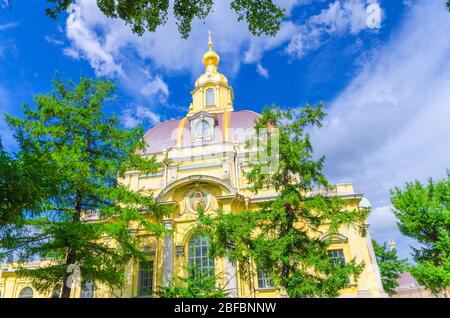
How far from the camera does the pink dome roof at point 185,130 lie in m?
25.0

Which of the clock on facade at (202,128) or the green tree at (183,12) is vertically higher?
the clock on facade at (202,128)

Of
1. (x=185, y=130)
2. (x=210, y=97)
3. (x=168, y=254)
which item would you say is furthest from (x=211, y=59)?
(x=168, y=254)

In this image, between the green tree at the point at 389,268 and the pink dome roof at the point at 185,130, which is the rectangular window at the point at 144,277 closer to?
the pink dome roof at the point at 185,130

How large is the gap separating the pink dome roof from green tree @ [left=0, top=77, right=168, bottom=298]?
12.0 m

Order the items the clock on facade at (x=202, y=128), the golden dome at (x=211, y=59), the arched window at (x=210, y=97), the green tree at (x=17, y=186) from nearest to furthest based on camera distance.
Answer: the green tree at (x=17, y=186), the clock on facade at (x=202, y=128), the arched window at (x=210, y=97), the golden dome at (x=211, y=59)

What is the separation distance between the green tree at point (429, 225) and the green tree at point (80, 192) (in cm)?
1457

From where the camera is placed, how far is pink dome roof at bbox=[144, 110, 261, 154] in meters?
25.0

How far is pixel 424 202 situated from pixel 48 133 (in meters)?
19.7

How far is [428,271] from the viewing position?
659 inches

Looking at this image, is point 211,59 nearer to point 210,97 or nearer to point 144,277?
point 210,97

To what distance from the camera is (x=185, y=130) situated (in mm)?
25859

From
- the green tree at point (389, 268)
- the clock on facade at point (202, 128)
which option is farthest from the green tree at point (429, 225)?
the clock on facade at point (202, 128)

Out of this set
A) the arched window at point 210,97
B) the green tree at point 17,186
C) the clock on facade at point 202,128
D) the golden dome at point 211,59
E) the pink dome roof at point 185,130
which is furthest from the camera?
the golden dome at point 211,59
